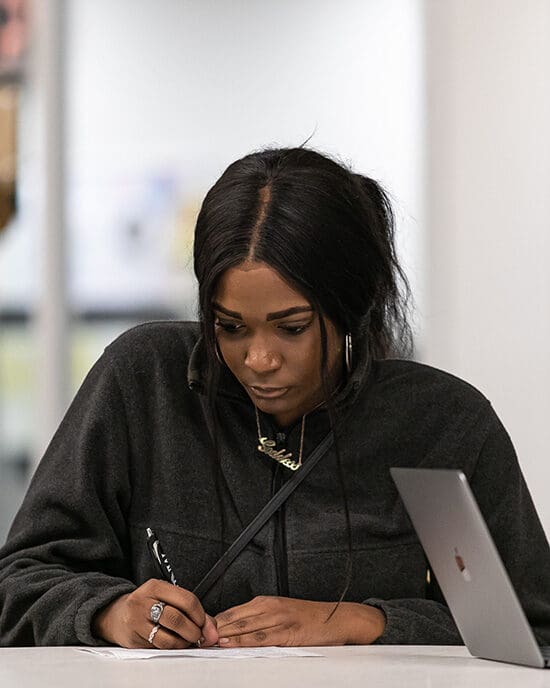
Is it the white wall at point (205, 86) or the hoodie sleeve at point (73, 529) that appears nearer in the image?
the hoodie sleeve at point (73, 529)

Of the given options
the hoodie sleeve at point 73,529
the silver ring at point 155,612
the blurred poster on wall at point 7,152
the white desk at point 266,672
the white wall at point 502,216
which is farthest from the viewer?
the blurred poster on wall at point 7,152

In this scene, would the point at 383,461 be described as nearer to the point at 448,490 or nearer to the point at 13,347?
the point at 448,490

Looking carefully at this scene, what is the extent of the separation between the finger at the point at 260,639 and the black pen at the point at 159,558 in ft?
0.64

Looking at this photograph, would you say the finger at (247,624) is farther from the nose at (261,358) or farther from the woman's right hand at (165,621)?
the nose at (261,358)

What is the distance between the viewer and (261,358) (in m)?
1.87

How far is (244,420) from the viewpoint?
6.86 ft

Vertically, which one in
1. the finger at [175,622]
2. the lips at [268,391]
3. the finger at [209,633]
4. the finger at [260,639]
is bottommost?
the finger at [260,639]

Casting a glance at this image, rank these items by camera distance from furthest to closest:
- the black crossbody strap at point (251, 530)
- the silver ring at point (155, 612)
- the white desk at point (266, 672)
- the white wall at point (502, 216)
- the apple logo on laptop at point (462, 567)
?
the white wall at point (502, 216) → the black crossbody strap at point (251, 530) → the silver ring at point (155, 612) → the apple logo on laptop at point (462, 567) → the white desk at point (266, 672)

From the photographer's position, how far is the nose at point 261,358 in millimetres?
1874

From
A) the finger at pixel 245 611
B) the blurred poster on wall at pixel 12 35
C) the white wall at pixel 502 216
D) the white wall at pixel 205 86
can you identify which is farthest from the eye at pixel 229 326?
the blurred poster on wall at pixel 12 35

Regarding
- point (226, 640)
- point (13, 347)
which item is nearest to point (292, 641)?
point (226, 640)

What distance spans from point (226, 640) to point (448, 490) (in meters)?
0.41

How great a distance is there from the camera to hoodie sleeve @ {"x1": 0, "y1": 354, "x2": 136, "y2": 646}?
1851 millimetres

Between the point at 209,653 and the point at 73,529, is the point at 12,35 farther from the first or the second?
the point at 209,653
